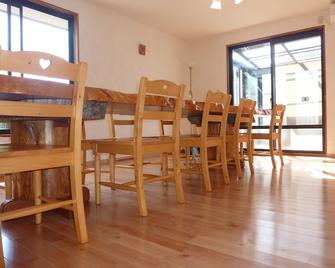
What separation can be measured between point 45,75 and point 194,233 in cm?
97

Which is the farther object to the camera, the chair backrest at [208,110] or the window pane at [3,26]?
the window pane at [3,26]

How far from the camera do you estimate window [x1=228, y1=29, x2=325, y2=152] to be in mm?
4871

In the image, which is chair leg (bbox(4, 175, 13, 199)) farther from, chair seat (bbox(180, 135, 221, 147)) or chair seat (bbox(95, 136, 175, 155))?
chair seat (bbox(180, 135, 221, 147))

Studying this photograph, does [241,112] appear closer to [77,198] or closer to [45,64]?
[77,198]

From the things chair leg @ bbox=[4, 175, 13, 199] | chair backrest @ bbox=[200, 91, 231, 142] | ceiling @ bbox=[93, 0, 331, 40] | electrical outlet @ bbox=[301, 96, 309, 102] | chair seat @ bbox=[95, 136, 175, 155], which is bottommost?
chair leg @ bbox=[4, 175, 13, 199]

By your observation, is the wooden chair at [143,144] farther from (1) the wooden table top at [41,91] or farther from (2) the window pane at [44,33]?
(2) the window pane at [44,33]

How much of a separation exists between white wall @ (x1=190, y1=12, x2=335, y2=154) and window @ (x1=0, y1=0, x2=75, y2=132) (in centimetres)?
293

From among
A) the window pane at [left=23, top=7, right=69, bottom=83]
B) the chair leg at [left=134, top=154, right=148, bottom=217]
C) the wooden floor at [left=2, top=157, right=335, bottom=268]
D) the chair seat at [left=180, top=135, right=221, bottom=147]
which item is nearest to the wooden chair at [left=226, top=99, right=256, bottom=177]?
the chair seat at [left=180, top=135, right=221, bottom=147]

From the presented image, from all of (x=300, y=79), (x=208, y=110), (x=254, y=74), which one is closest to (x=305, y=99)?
(x=300, y=79)

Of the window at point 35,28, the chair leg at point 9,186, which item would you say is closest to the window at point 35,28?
the window at point 35,28

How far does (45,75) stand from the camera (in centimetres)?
108

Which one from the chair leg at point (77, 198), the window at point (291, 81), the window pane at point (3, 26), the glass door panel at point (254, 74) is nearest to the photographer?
the chair leg at point (77, 198)

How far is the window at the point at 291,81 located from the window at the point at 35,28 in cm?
323

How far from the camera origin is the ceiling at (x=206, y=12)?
4258 millimetres
